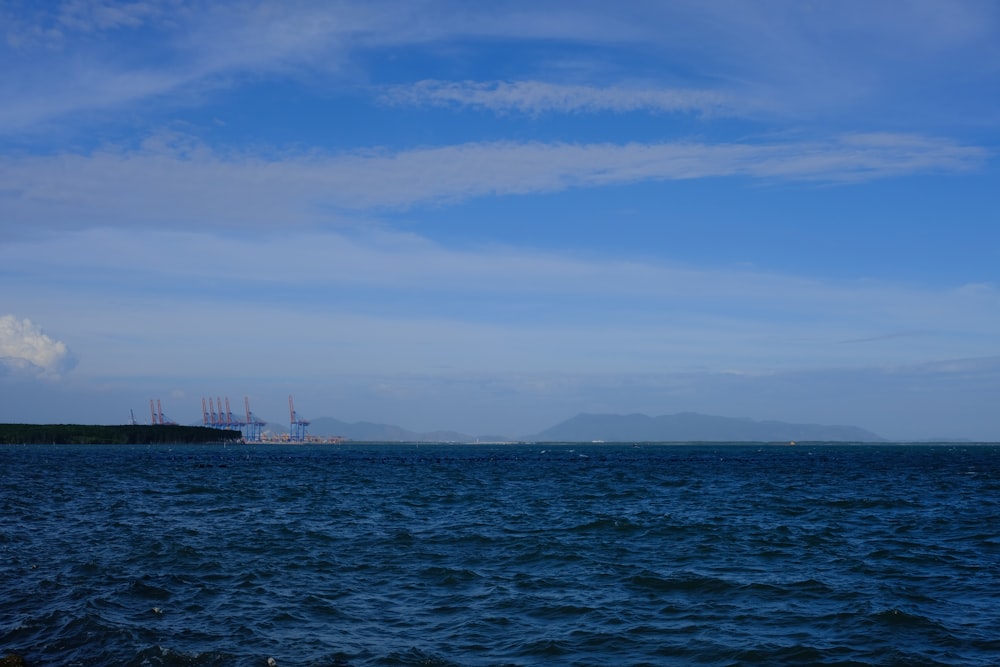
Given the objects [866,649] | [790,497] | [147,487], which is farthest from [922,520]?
[147,487]

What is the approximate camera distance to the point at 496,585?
2427cm

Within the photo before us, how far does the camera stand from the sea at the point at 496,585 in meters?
17.8

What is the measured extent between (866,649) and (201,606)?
51.9ft

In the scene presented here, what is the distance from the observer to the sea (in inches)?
699

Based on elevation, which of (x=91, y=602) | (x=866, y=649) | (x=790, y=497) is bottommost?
(x=790, y=497)

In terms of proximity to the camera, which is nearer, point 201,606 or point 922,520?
point 201,606

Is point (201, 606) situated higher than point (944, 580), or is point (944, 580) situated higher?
point (201, 606)

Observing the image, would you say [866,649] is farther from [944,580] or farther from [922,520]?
[922,520]

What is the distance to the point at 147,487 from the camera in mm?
61625

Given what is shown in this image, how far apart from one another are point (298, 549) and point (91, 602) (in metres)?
9.69

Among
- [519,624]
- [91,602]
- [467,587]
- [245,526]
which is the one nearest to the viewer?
[519,624]

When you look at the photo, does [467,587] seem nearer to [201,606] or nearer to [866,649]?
[201,606]

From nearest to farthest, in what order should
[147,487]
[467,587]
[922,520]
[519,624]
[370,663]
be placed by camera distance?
[370,663]
[519,624]
[467,587]
[922,520]
[147,487]

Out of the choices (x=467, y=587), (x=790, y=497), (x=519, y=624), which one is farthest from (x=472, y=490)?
(x=519, y=624)
